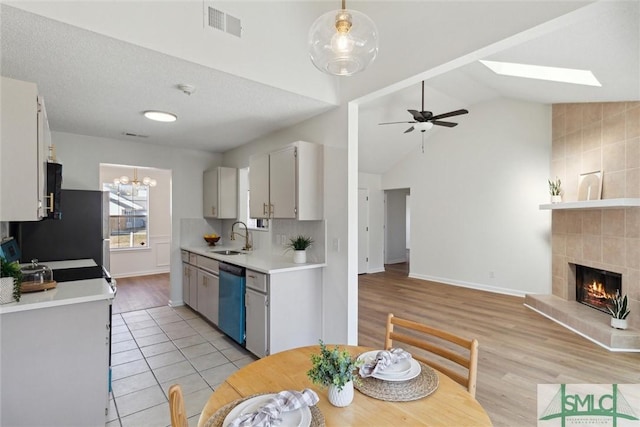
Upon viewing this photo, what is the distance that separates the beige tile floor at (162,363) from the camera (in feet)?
7.50

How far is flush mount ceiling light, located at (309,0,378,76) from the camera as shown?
1318mm

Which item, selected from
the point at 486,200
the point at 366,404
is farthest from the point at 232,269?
the point at 486,200

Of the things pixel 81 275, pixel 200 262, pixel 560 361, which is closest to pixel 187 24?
pixel 81 275

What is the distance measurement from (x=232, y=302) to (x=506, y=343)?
308cm

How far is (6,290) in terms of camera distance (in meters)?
1.77

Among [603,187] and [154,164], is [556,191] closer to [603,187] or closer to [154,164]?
[603,187]

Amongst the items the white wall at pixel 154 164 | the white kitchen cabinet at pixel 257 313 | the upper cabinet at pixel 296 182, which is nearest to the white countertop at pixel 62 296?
the white kitchen cabinet at pixel 257 313

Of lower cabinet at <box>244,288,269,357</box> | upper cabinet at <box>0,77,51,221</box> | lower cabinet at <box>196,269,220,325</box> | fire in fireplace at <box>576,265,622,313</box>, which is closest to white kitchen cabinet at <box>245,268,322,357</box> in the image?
lower cabinet at <box>244,288,269,357</box>

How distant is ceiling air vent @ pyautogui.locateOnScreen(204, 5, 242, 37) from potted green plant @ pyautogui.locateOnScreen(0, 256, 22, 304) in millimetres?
1999

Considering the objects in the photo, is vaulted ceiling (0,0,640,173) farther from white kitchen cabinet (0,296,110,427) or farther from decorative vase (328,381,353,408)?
decorative vase (328,381,353,408)

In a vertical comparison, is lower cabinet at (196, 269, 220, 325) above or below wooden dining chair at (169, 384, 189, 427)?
below

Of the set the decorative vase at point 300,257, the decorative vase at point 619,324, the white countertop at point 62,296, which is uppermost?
the decorative vase at point 300,257

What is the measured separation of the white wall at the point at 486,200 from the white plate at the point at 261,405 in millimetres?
5689

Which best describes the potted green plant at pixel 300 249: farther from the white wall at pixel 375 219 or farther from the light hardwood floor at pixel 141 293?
the white wall at pixel 375 219
